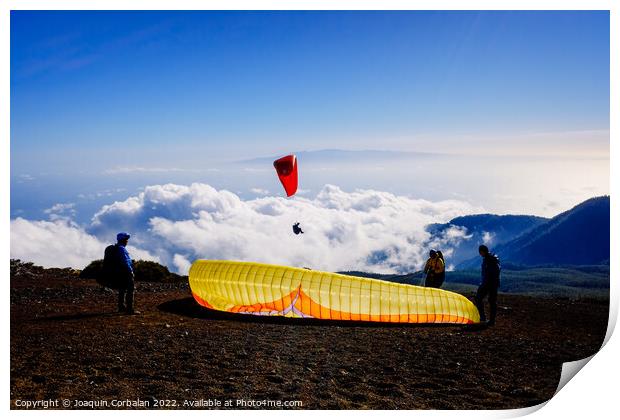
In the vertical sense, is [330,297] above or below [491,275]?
below

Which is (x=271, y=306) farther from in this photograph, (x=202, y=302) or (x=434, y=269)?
(x=434, y=269)

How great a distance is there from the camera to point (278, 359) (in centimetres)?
716

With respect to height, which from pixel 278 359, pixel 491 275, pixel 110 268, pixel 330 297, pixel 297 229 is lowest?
pixel 278 359

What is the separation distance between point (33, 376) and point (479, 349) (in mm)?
6278

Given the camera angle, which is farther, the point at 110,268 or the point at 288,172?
the point at 288,172

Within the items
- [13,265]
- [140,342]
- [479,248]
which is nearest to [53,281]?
[13,265]

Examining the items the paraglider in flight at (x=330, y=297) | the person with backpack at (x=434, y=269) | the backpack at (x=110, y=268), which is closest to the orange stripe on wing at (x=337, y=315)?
the paraglider in flight at (x=330, y=297)

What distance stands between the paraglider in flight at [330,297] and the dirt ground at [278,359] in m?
0.22

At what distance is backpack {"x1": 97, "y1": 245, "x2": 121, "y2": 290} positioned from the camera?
9.20 metres

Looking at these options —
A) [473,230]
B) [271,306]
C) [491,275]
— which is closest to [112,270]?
[271,306]

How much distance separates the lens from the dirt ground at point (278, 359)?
625 cm

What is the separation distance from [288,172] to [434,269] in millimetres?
3798
